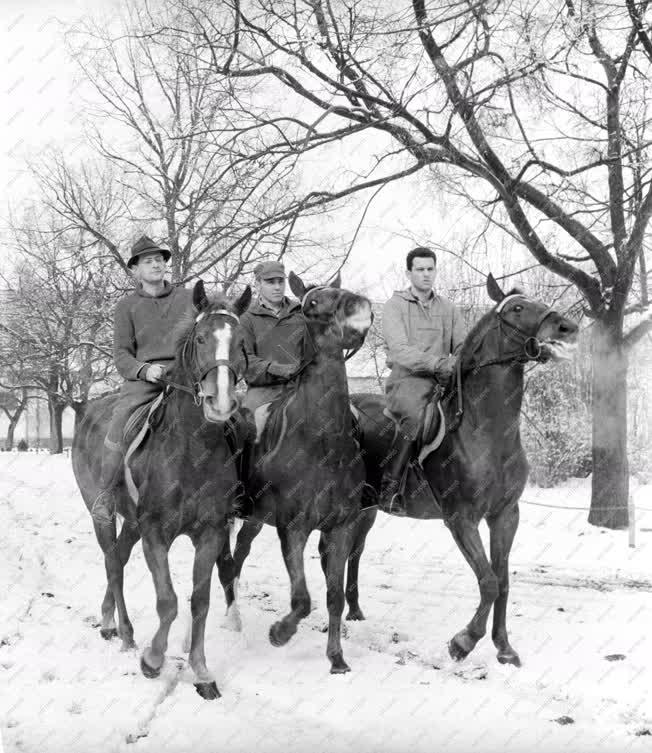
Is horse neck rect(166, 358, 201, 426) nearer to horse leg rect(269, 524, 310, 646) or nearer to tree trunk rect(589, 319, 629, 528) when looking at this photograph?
horse leg rect(269, 524, 310, 646)

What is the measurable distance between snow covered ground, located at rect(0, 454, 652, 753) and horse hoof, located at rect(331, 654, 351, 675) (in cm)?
11

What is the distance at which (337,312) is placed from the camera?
561cm

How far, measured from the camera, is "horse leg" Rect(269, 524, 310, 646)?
18.3 feet

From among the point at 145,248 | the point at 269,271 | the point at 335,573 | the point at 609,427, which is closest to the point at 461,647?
the point at 335,573

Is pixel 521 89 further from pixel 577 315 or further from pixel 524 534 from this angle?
pixel 524 534

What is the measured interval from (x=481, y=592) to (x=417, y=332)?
231cm

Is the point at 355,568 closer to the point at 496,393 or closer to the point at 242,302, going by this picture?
the point at 496,393

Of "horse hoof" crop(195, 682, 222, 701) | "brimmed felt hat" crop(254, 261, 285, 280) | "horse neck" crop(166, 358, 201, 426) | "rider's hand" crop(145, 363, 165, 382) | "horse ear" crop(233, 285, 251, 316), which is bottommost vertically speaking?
"horse hoof" crop(195, 682, 222, 701)

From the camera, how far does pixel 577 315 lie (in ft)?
45.9

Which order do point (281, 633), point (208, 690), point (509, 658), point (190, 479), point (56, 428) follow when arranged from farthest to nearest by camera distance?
point (56, 428) → point (509, 658) → point (281, 633) → point (190, 479) → point (208, 690)

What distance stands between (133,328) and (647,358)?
1512cm

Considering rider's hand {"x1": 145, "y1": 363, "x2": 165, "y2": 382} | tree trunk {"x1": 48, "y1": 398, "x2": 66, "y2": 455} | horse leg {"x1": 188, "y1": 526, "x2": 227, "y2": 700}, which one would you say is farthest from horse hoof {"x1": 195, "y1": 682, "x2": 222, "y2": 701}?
tree trunk {"x1": 48, "y1": 398, "x2": 66, "y2": 455}

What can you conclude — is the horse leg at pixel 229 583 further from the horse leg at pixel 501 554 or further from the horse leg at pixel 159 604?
the horse leg at pixel 501 554

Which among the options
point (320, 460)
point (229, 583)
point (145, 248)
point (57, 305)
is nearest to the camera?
point (320, 460)
